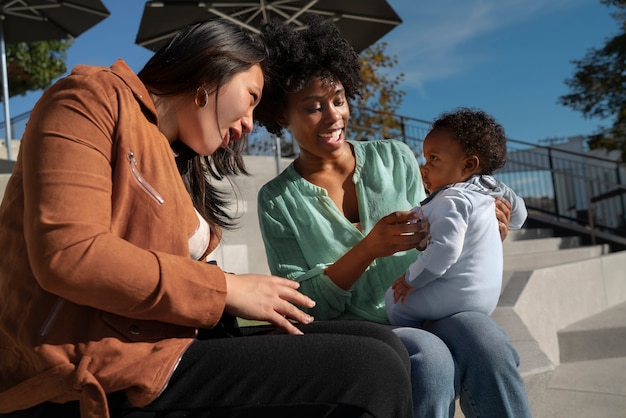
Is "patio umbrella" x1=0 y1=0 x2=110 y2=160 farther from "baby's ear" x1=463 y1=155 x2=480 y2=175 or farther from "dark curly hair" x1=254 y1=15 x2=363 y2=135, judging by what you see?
"baby's ear" x1=463 y1=155 x2=480 y2=175

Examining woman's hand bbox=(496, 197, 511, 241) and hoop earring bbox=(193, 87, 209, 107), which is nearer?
hoop earring bbox=(193, 87, 209, 107)

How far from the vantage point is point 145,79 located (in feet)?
5.39

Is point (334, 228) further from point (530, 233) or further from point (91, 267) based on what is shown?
point (530, 233)

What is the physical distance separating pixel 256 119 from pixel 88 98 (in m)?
1.50

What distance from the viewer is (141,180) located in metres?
1.33

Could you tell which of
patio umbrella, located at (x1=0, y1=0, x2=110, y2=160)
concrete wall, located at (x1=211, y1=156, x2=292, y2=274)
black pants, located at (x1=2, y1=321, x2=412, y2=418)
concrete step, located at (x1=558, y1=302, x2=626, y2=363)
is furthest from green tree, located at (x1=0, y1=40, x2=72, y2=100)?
black pants, located at (x1=2, y1=321, x2=412, y2=418)

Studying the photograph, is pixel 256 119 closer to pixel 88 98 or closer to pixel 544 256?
pixel 88 98

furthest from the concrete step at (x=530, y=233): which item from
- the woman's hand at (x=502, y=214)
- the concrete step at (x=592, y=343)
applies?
the woman's hand at (x=502, y=214)

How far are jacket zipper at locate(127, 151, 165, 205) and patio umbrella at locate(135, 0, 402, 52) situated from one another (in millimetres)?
7285

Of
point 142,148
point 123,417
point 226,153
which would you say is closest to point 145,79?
point 142,148

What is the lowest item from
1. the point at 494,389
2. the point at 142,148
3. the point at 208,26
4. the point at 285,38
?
the point at 494,389

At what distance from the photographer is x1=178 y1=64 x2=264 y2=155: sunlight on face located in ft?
5.45

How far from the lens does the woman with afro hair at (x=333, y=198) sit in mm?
2132

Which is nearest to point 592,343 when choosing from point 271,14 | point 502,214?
point 502,214
